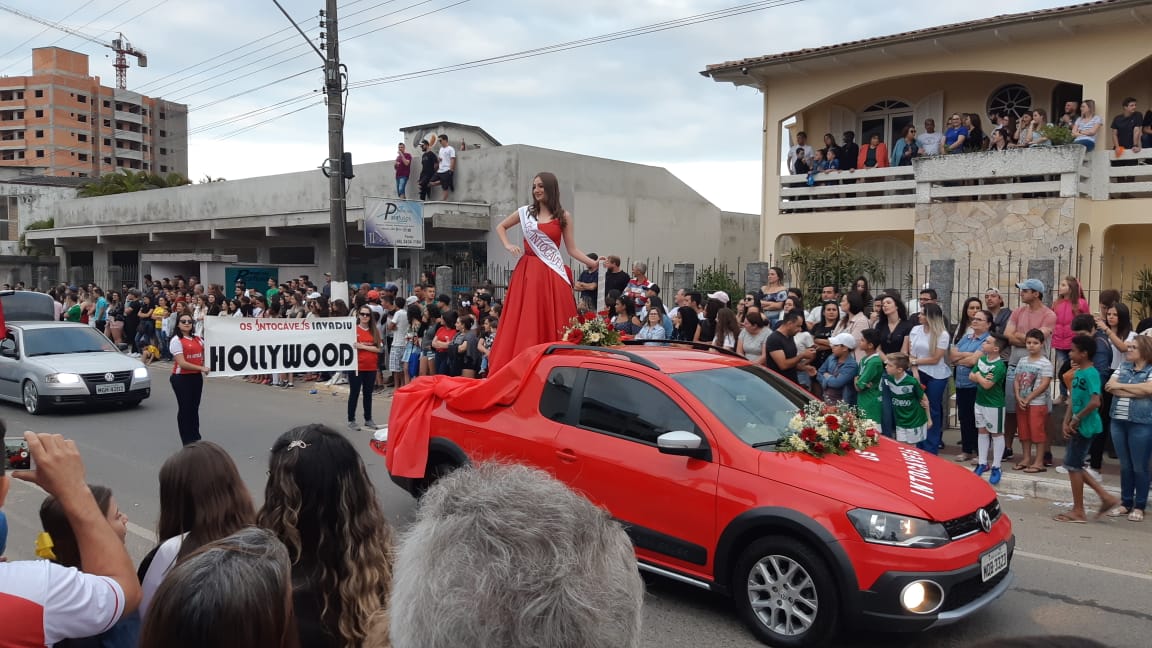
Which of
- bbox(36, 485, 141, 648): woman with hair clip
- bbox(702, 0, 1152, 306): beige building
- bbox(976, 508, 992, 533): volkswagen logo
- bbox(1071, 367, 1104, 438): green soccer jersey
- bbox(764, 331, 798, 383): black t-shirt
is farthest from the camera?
bbox(702, 0, 1152, 306): beige building

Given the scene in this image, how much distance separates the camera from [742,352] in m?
11.2

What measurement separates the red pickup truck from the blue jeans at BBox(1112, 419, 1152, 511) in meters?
3.02

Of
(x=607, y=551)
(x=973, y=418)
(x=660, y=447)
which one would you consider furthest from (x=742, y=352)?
(x=607, y=551)

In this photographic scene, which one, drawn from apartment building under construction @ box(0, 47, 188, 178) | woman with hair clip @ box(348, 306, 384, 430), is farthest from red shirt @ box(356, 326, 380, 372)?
apartment building under construction @ box(0, 47, 188, 178)

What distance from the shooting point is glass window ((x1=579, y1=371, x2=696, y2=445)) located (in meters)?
5.82

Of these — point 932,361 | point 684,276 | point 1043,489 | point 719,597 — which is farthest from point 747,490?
point 684,276

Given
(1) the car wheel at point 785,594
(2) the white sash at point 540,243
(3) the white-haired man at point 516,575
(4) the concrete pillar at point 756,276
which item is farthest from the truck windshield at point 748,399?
(4) the concrete pillar at point 756,276

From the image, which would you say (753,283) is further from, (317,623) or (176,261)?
(176,261)

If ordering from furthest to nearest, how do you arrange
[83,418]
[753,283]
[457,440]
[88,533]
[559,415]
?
1. [753,283]
2. [83,418]
3. [457,440]
4. [559,415]
5. [88,533]

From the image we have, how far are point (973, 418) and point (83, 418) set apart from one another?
40.3ft

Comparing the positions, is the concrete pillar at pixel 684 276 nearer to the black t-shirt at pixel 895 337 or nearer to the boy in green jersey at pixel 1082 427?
the black t-shirt at pixel 895 337

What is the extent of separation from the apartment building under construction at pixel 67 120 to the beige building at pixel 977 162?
97351 millimetres

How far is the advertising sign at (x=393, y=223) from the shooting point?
61.3 ft

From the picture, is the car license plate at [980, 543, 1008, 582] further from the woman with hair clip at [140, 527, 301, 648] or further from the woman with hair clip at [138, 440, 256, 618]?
the woman with hair clip at [140, 527, 301, 648]
